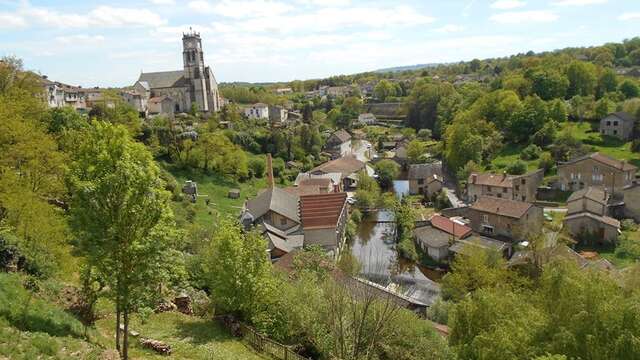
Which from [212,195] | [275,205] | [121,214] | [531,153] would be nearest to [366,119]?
[531,153]

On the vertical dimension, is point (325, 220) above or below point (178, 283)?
below

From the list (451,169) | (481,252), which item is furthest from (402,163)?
(481,252)

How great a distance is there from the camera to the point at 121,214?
11500 millimetres

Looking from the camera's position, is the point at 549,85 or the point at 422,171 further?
the point at 549,85

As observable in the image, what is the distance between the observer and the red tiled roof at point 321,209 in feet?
130

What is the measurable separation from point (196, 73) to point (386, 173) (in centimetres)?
3581

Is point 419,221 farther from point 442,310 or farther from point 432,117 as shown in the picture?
point 432,117

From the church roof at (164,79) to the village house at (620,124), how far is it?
6127 centimetres

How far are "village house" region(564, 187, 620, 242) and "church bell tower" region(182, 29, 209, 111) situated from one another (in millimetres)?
56041

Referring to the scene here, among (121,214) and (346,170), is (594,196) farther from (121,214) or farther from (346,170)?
(121,214)

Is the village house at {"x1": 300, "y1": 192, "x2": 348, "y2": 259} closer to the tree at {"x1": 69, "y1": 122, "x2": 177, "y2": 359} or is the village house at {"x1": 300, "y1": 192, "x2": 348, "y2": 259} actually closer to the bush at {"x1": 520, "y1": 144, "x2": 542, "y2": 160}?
the tree at {"x1": 69, "y1": 122, "x2": 177, "y2": 359}

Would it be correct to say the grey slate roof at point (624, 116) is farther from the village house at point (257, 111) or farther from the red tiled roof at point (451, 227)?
the village house at point (257, 111)

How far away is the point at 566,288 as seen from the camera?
55.3ft

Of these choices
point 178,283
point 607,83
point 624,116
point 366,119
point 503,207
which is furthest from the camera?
point 366,119
